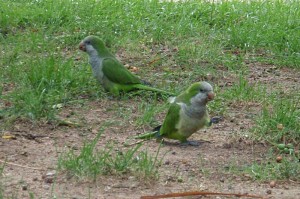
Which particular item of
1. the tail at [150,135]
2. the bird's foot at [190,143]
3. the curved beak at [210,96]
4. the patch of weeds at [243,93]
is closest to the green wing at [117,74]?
the patch of weeds at [243,93]

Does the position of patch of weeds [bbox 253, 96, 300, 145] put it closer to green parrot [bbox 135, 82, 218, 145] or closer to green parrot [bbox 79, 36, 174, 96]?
green parrot [bbox 135, 82, 218, 145]

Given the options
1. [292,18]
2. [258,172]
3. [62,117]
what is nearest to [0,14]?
[62,117]

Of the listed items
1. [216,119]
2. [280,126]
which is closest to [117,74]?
[216,119]

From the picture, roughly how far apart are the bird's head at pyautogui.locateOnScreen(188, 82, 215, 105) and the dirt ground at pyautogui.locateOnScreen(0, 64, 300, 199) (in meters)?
0.36

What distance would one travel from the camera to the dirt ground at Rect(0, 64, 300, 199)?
4598 millimetres

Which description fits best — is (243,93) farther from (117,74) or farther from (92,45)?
(92,45)

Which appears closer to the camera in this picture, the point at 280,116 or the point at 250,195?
the point at 250,195

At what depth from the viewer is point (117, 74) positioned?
22.1 ft

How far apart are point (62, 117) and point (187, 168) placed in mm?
1409

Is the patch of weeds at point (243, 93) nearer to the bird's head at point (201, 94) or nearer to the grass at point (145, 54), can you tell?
the grass at point (145, 54)

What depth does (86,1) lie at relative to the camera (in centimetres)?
925

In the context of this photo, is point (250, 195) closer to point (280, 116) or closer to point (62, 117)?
point (280, 116)

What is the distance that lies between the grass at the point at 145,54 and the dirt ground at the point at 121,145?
100mm

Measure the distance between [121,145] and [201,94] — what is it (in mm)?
686
